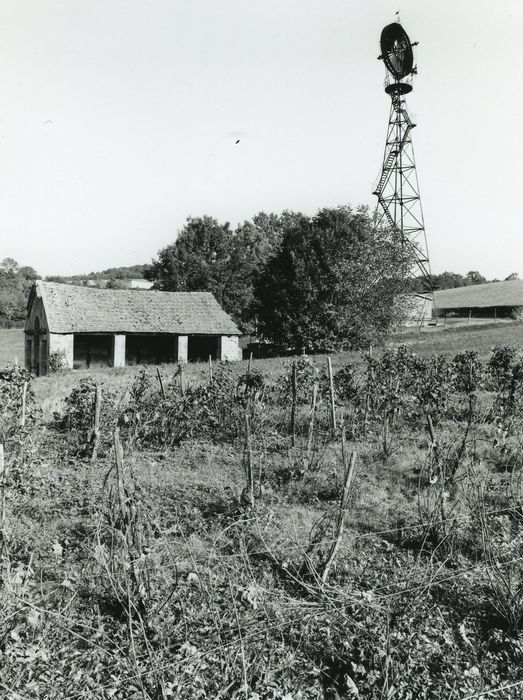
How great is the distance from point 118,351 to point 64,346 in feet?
9.57

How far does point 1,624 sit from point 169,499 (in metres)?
2.84

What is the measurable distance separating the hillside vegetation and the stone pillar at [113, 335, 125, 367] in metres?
19.2

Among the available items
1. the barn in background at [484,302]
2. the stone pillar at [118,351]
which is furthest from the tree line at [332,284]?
the barn in background at [484,302]

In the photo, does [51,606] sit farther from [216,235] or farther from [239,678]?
[216,235]

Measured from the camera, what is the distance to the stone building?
87.5ft

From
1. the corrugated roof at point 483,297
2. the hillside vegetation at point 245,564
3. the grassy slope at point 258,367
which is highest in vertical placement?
the corrugated roof at point 483,297

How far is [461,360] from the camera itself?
11.9 meters

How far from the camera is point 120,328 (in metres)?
27.9

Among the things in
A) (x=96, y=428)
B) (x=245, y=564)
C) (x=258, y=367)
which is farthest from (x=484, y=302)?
(x=245, y=564)

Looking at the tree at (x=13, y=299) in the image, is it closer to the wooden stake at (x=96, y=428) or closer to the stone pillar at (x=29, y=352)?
the stone pillar at (x=29, y=352)

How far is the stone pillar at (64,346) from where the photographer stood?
25766 millimetres

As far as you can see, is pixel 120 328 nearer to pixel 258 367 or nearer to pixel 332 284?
pixel 258 367

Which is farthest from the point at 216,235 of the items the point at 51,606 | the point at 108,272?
the point at 108,272

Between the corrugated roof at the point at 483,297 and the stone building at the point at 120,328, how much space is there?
26.4 meters
